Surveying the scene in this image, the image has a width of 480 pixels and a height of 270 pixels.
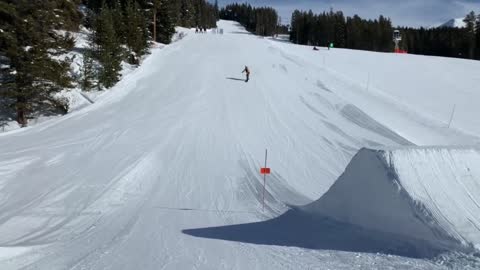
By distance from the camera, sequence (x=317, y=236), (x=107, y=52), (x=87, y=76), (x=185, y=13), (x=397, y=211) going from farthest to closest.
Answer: (x=185, y=13), (x=107, y=52), (x=87, y=76), (x=317, y=236), (x=397, y=211)

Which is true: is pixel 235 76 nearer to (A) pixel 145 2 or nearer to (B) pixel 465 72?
(A) pixel 145 2

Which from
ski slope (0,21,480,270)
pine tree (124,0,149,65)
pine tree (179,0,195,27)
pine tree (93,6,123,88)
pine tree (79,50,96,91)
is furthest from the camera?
pine tree (179,0,195,27)

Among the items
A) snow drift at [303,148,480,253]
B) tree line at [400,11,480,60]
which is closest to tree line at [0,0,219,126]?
snow drift at [303,148,480,253]

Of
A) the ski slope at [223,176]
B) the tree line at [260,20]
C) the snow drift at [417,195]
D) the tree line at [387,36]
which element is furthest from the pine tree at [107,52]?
the tree line at [260,20]

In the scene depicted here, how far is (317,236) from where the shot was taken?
25.7 ft

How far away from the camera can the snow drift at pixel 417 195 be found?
6.78m

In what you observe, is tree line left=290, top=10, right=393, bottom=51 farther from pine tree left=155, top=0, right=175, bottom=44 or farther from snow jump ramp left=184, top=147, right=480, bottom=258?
snow jump ramp left=184, top=147, right=480, bottom=258

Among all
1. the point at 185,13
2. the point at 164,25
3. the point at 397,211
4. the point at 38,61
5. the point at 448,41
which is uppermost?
the point at 185,13

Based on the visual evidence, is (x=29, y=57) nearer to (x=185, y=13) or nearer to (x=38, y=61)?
(x=38, y=61)

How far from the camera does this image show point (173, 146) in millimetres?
16984

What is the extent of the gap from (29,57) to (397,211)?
61.4 feet

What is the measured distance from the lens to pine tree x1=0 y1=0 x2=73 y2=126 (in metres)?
19.9

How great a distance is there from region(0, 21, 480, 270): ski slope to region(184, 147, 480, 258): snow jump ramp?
0.03 m

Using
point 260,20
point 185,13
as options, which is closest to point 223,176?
point 185,13
